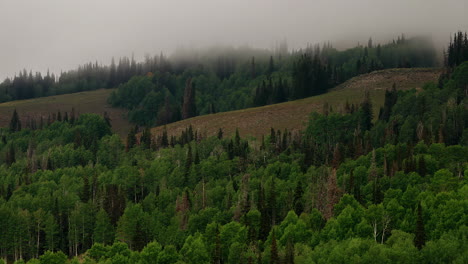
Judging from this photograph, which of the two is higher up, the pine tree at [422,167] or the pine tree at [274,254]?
the pine tree at [422,167]

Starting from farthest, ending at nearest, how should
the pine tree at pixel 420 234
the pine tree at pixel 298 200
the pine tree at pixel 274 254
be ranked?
the pine tree at pixel 298 200
the pine tree at pixel 274 254
the pine tree at pixel 420 234

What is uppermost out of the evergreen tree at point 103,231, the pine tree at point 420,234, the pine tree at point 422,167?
the pine tree at point 422,167

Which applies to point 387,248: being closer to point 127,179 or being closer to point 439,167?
point 439,167

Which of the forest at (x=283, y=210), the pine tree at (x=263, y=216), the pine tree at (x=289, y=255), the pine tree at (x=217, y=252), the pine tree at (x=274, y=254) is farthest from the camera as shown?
the pine tree at (x=263, y=216)

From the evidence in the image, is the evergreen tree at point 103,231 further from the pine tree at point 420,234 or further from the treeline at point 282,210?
the pine tree at point 420,234

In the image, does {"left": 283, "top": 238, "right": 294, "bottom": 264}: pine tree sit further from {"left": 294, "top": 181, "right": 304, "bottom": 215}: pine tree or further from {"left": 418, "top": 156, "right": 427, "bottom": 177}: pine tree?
{"left": 418, "top": 156, "right": 427, "bottom": 177}: pine tree

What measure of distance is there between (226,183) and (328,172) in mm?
30449

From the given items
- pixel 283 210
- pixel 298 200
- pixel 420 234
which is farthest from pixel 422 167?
pixel 420 234

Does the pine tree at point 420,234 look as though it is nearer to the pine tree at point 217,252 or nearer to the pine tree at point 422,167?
the pine tree at point 217,252

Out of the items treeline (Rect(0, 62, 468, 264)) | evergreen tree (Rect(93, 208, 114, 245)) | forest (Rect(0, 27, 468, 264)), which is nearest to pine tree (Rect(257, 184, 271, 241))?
treeline (Rect(0, 62, 468, 264))

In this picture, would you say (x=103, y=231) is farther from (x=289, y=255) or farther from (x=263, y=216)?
(x=289, y=255)

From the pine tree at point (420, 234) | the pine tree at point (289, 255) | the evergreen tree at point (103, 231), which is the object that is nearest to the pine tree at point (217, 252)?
the pine tree at point (289, 255)

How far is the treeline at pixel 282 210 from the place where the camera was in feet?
399

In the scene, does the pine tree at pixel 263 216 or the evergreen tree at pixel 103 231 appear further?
the evergreen tree at pixel 103 231
